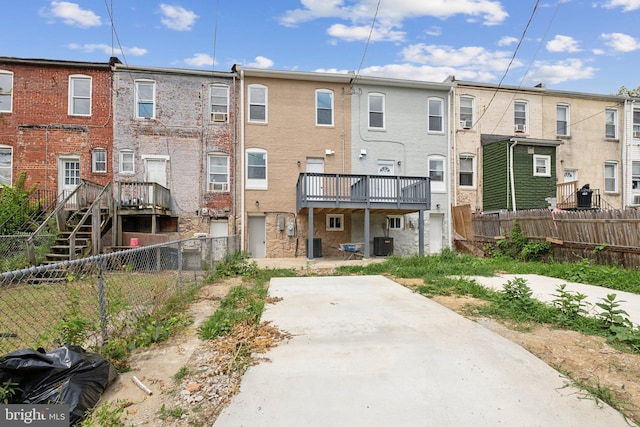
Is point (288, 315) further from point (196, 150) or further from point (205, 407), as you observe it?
point (196, 150)

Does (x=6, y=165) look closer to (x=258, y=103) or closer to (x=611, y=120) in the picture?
(x=258, y=103)

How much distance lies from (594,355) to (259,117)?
1369 cm

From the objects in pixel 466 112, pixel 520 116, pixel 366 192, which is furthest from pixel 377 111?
pixel 520 116

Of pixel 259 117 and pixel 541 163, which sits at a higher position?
pixel 259 117

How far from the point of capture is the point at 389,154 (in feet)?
50.6

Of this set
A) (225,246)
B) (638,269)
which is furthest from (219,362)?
(638,269)

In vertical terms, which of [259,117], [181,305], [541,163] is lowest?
[181,305]

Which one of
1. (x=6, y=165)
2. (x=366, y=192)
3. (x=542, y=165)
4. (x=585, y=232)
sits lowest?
(x=585, y=232)

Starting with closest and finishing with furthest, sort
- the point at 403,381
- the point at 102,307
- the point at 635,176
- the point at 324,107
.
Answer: the point at 403,381
the point at 102,307
the point at 324,107
the point at 635,176

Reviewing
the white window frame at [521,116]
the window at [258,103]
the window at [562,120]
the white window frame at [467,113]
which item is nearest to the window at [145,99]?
the window at [258,103]

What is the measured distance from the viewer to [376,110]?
15438 millimetres

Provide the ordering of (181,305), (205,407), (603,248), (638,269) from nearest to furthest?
1. (205,407)
2. (181,305)
3. (638,269)
4. (603,248)

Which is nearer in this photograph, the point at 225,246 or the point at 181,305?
the point at 181,305

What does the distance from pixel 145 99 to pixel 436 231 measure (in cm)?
1430
